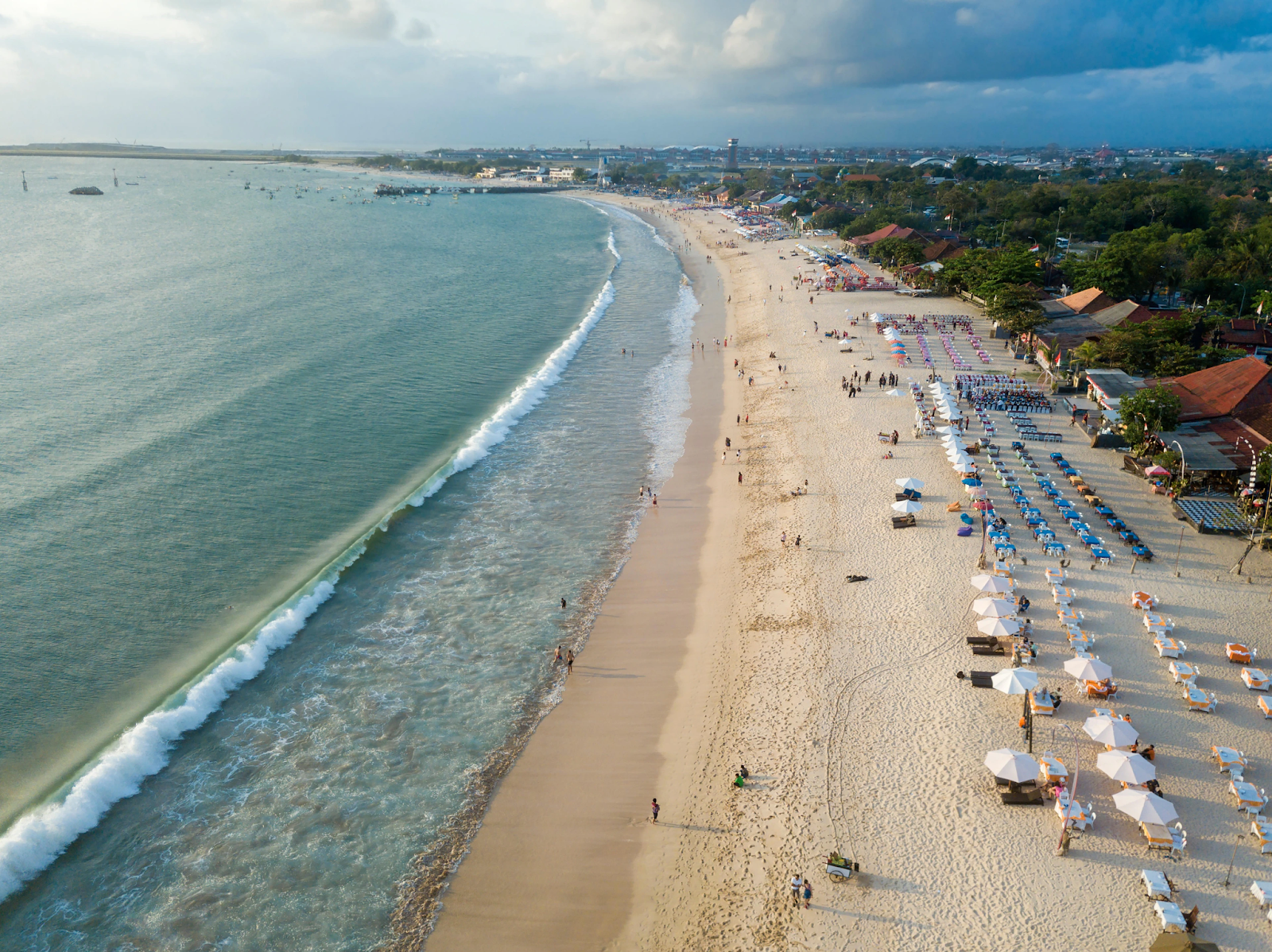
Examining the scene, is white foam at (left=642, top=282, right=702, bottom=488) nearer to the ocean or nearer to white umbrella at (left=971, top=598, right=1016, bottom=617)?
the ocean

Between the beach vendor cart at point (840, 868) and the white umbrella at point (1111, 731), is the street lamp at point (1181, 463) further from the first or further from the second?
the beach vendor cart at point (840, 868)

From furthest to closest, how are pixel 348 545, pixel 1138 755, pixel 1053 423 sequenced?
pixel 1053 423 → pixel 348 545 → pixel 1138 755

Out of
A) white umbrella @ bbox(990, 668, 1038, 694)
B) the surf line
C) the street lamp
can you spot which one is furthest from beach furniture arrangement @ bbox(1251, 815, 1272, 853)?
the surf line

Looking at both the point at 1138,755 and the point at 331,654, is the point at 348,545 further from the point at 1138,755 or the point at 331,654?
the point at 1138,755

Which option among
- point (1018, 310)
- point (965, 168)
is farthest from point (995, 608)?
point (965, 168)

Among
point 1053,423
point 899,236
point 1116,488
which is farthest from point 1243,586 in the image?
point 899,236

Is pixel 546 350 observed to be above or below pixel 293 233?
below

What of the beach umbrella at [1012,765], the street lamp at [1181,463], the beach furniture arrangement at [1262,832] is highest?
the street lamp at [1181,463]

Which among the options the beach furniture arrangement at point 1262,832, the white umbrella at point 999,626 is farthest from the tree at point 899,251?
the beach furniture arrangement at point 1262,832
